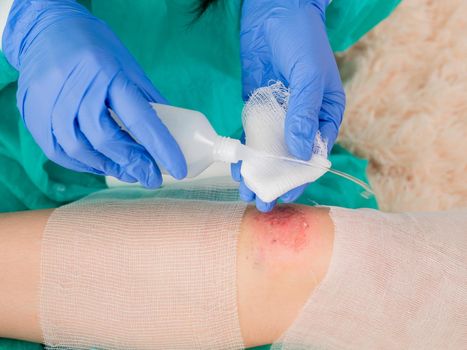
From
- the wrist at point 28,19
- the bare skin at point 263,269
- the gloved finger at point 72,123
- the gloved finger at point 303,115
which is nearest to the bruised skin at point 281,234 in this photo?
the bare skin at point 263,269

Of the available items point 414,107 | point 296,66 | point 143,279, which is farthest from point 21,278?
point 414,107

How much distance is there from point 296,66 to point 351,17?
360mm

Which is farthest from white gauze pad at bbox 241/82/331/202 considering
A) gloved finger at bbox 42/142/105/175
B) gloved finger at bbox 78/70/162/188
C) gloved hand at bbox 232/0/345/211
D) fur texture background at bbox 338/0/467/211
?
fur texture background at bbox 338/0/467/211

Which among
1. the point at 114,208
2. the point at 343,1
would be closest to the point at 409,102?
the point at 343,1

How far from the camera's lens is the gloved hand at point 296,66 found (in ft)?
2.55

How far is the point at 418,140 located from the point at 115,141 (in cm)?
76

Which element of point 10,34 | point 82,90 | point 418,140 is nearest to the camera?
point 82,90

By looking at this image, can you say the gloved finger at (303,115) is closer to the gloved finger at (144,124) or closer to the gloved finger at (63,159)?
the gloved finger at (144,124)

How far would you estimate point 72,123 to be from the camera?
2.52 ft

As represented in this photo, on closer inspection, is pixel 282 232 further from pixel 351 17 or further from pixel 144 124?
pixel 351 17

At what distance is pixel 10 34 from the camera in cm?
86

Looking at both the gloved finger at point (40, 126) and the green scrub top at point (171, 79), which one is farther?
the green scrub top at point (171, 79)

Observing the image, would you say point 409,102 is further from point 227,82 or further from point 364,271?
point 364,271

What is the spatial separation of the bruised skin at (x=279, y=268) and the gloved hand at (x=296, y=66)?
0.16ft
